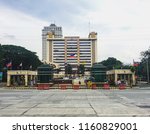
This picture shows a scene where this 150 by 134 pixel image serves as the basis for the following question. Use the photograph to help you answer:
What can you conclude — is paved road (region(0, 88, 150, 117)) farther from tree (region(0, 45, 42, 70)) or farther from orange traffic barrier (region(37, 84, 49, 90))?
tree (region(0, 45, 42, 70))

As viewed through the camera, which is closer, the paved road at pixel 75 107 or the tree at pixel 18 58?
the paved road at pixel 75 107

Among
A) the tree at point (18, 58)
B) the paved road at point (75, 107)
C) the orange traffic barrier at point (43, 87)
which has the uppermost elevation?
the tree at point (18, 58)

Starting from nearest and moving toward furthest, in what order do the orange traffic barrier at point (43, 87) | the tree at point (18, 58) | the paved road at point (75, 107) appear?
1. the paved road at point (75, 107)
2. the orange traffic barrier at point (43, 87)
3. the tree at point (18, 58)

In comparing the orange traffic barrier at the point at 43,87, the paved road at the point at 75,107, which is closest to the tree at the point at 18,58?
the orange traffic barrier at the point at 43,87

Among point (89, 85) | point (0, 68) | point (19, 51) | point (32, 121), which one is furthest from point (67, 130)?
point (19, 51)

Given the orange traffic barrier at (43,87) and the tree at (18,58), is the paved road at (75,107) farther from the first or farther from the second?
the tree at (18,58)

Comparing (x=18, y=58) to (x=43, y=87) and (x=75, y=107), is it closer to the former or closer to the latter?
(x=43, y=87)

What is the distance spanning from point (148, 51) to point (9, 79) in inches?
1545

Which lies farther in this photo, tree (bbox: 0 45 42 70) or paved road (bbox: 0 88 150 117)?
tree (bbox: 0 45 42 70)

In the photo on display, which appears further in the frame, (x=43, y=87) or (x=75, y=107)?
(x=43, y=87)

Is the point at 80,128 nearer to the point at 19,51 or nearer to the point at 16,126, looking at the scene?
the point at 16,126

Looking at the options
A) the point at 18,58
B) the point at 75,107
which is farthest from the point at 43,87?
the point at 18,58

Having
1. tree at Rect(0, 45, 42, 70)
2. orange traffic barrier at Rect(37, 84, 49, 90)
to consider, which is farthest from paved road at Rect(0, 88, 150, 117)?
tree at Rect(0, 45, 42, 70)

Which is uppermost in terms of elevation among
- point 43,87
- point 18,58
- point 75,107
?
point 18,58
